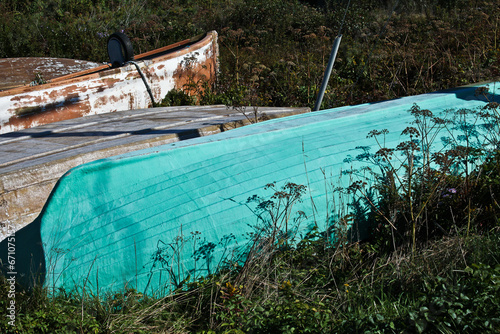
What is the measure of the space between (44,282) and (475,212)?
2579 mm

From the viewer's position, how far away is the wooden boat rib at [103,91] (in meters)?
4.96

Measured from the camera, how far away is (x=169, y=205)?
9.11ft

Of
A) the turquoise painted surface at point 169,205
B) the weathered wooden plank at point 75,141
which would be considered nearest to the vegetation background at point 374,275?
the turquoise painted surface at point 169,205

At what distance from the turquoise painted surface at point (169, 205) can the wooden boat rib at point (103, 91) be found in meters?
2.60

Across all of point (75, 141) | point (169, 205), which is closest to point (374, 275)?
point (169, 205)

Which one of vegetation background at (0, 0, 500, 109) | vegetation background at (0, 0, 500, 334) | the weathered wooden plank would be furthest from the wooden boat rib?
vegetation background at (0, 0, 500, 334)

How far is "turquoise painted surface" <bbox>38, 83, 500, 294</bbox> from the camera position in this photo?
2568mm

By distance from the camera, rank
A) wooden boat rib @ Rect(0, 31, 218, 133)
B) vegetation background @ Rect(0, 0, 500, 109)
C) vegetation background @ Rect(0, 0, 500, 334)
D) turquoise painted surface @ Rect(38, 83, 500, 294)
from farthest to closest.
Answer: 1. vegetation background @ Rect(0, 0, 500, 109)
2. wooden boat rib @ Rect(0, 31, 218, 133)
3. turquoise painted surface @ Rect(38, 83, 500, 294)
4. vegetation background @ Rect(0, 0, 500, 334)

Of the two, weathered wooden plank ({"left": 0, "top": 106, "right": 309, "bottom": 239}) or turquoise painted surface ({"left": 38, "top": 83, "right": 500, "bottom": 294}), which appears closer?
turquoise painted surface ({"left": 38, "top": 83, "right": 500, "bottom": 294})

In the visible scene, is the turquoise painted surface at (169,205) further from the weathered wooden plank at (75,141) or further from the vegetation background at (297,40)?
the vegetation background at (297,40)

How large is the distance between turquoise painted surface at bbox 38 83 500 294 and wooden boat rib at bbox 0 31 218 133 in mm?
2599

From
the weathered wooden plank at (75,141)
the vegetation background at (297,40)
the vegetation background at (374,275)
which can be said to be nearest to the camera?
the vegetation background at (374,275)

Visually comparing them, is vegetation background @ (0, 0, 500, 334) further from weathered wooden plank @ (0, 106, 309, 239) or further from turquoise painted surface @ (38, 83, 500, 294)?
weathered wooden plank @ (0, 106, 309, 239)

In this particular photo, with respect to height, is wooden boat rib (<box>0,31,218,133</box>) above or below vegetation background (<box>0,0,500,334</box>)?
above
